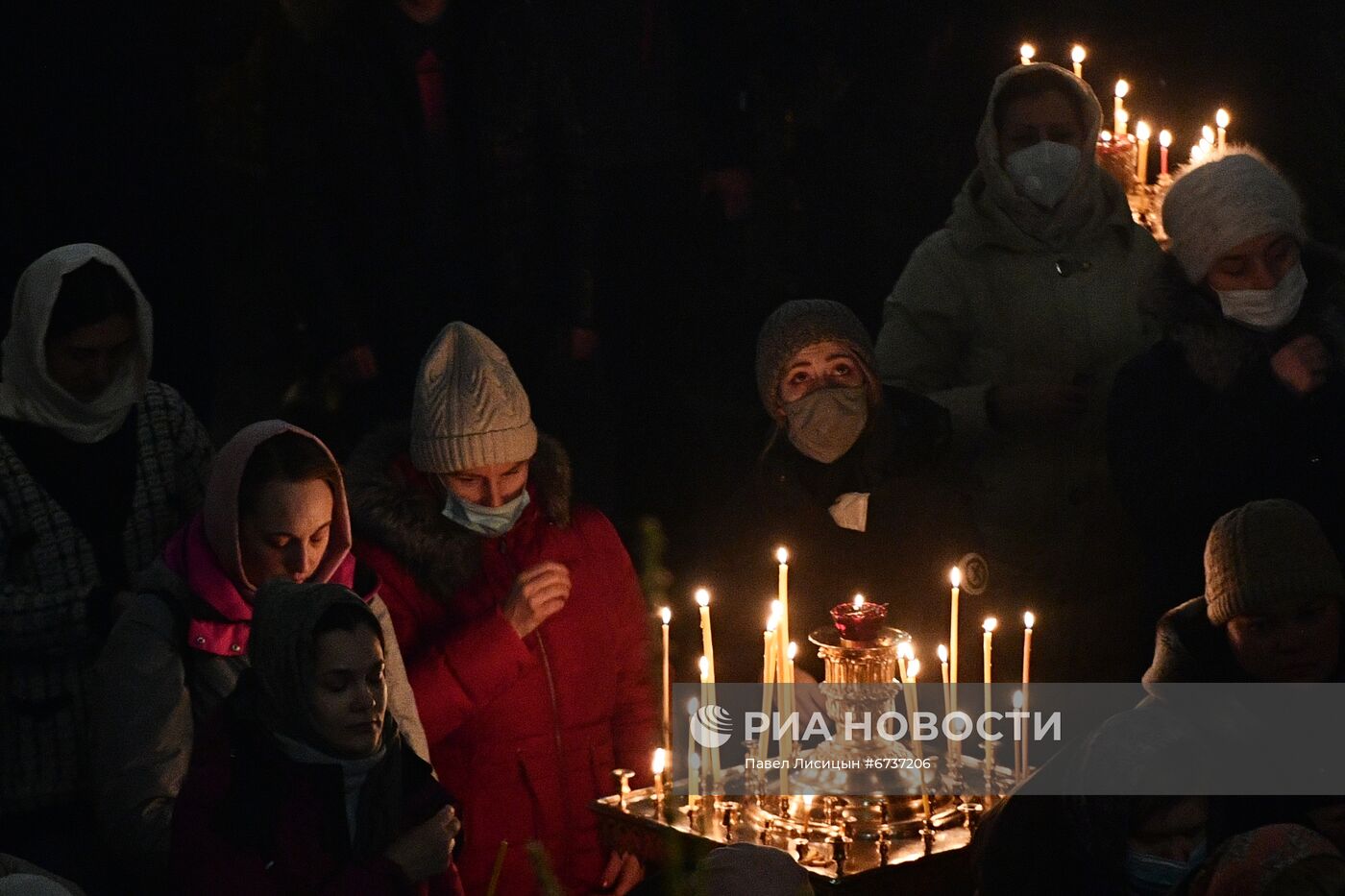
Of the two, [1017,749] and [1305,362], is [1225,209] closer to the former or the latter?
[1305,362]

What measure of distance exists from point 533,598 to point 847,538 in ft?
2.98

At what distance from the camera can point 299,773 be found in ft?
14.5

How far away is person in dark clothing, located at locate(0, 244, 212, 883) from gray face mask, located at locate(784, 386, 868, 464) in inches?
65.7

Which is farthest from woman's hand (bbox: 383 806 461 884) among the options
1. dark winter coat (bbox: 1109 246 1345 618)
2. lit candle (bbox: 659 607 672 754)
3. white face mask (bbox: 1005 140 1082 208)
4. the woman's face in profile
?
the woman's face in profile

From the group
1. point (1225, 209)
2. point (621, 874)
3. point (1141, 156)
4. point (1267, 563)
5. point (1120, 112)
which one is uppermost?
point (1120, 112)

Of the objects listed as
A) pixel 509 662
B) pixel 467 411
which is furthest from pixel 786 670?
pixel 467 411

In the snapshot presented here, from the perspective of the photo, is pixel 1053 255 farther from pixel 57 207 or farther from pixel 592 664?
pixel 57 207

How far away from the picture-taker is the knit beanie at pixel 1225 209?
5.72 meters

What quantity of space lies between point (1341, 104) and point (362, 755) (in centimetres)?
521

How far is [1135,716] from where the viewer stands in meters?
4.55

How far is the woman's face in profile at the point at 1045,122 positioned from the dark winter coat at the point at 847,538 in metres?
1.04

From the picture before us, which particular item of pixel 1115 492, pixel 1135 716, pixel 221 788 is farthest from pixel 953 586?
pixel 221 788

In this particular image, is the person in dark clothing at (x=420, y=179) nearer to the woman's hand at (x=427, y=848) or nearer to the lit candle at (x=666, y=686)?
the lit candle at (x=666, y=686)

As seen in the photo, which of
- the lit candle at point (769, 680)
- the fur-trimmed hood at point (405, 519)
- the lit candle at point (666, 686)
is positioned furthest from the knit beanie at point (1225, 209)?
the fur-trimmed hood at point (405, 519)
